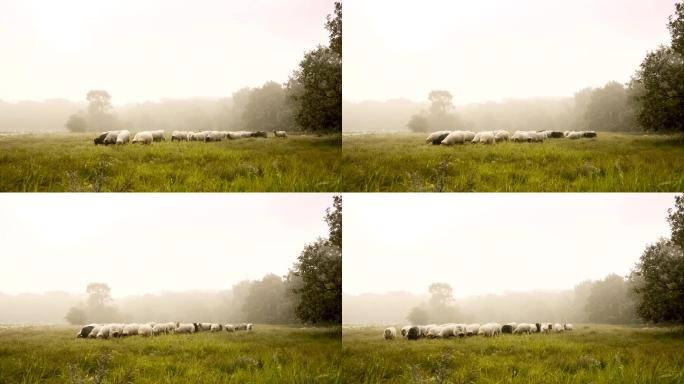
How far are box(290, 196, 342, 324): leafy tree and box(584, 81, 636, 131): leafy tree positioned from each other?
3.44m

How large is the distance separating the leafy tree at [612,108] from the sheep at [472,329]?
9.52 feet

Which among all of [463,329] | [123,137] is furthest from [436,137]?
[123,137]

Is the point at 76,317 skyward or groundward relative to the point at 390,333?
skyward

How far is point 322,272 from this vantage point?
→ 596 cm

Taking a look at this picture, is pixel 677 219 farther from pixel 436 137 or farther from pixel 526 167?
pixel 436 137

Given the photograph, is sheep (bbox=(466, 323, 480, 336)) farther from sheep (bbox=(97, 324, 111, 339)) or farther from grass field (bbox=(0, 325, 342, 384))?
sheep (bbox=(97, 324, 111, 339))

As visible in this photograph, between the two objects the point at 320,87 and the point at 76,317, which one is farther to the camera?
the point at 320,87

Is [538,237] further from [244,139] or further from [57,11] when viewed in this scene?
[57,11]

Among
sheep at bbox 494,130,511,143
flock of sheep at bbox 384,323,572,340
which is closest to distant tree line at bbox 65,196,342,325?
flock of sheep at bbox 384,323,572,340

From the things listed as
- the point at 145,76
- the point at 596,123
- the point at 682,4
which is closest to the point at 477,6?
the point at 596,123

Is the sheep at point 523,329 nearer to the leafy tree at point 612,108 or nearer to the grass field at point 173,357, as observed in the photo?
the grass field at point 173,357

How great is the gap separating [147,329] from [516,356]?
4.66 meters

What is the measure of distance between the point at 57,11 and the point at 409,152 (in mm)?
4798

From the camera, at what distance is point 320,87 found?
6090mm
